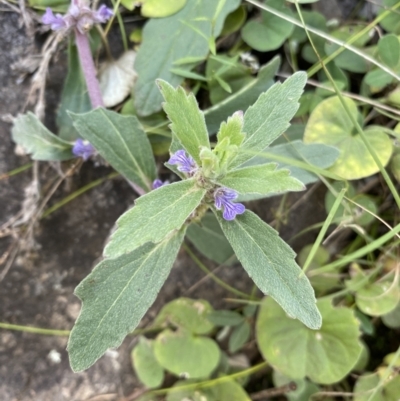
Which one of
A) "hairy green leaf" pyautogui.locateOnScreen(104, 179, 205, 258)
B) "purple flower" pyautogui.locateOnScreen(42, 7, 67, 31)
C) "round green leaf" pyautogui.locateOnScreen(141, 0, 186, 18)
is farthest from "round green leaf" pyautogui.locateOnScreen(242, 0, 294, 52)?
"hairy green leaf" pyautogui.locateOnScreen(104, 179, 205, 258)

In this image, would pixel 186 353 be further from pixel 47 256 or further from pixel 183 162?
pixel 183 162

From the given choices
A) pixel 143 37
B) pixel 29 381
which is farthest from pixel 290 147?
pixel 29 381

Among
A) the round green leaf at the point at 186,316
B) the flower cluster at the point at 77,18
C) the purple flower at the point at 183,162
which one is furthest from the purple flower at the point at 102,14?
the round green leaf at the point at 186,316

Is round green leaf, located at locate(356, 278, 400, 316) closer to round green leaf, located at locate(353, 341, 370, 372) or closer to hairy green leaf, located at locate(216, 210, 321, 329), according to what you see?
round green leaf, located at locate(353, 341, 370, 372)

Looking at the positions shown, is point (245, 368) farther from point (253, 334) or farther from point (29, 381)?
point (29, 381)

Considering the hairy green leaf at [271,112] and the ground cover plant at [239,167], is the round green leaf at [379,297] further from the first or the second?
the hairy green leaf at [271,112]

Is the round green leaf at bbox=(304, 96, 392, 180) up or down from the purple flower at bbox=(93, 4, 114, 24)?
down
